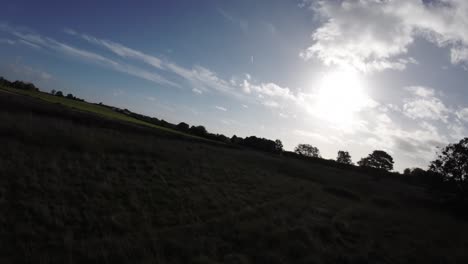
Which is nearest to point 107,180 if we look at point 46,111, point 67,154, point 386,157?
point 67,154

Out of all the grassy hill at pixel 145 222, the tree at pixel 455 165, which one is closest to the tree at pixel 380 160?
the tree at pixel 455 165

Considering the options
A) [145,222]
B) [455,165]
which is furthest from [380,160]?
[145,222]

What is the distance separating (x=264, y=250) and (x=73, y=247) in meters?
4.95

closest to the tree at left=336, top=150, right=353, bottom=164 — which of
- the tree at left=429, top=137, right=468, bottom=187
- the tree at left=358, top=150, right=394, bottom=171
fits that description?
the tree at left=358, top=150, right=394, bottom=171

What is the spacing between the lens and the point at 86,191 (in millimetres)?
8016

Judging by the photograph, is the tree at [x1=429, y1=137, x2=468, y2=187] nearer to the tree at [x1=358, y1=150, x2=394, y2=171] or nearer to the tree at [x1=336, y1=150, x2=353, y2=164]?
the tree at [x1=358, y1=150, x2=394, y2=171]

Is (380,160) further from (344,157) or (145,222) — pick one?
(145,222)

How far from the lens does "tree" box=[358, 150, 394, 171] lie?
242 ft

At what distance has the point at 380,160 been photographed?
7500 centimetres

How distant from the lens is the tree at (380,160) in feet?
242

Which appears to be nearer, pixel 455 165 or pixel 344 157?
pixel 455 165

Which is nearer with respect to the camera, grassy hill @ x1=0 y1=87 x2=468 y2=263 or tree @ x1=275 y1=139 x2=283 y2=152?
grassy hill @ x1=0 y1=87 x2=468 y2=263

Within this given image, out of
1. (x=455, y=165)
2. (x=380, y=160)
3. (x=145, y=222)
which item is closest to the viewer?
(x=145, y=222)

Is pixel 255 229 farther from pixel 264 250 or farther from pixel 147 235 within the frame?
pixel 147 235
